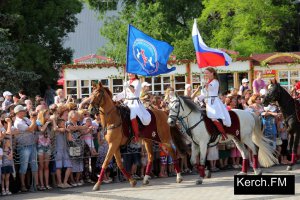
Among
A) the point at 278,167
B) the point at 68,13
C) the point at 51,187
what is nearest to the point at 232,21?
the point at 68,13

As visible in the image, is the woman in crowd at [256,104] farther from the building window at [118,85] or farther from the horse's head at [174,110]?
the building window at [118,85]

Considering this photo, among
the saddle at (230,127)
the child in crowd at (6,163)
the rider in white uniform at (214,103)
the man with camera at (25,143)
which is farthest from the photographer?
the saddle at (230,127)

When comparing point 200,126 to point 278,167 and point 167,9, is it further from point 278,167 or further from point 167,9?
point 167,9

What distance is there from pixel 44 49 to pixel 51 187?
967 inches

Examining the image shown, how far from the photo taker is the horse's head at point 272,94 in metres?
17.7

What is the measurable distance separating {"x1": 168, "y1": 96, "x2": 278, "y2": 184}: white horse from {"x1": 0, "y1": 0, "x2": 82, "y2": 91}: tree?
71.0 feet

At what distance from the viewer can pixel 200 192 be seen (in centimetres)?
1454

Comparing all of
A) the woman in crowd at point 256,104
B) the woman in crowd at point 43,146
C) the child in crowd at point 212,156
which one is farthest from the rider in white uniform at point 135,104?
the woman in crowd at point 256,104

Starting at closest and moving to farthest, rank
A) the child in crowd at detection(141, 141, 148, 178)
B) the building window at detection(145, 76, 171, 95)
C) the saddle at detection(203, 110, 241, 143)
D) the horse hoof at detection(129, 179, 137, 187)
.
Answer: the horse hoof at detection(129, 179, 137, 187) → the saddle at detection(203, 110, 241, 143) → the child in crowd at detection(141, 141, 148, 178) → the building window at detection(145, 76, 171, 95)

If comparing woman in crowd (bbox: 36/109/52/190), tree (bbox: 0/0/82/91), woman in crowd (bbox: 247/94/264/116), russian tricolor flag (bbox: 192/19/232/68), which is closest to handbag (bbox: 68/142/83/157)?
woman in crowd (bbox: 36/109/52/190)

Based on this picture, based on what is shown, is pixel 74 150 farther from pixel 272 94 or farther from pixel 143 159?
pixel 272 94

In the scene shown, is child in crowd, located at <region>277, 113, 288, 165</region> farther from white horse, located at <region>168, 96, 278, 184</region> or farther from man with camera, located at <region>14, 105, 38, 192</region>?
man with camera, located at <region>14, 105, 38, 192</region>

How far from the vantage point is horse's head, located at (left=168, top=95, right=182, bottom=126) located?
50.9 feet

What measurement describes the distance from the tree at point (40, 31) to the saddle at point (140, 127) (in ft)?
69.8
